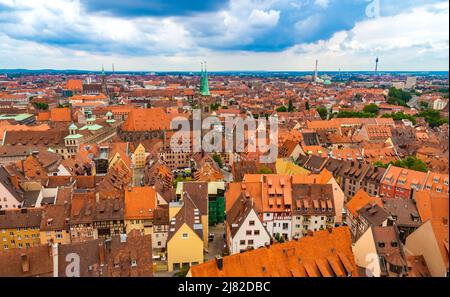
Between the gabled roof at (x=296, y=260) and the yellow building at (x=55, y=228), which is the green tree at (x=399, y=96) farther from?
the yellow building at (x=55, y=228)

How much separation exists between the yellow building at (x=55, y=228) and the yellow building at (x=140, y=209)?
2.78m

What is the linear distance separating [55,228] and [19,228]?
1866mm

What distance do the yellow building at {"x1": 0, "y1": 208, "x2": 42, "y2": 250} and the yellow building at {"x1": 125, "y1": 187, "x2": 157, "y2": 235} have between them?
423cm

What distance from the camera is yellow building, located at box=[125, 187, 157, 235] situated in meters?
17.2

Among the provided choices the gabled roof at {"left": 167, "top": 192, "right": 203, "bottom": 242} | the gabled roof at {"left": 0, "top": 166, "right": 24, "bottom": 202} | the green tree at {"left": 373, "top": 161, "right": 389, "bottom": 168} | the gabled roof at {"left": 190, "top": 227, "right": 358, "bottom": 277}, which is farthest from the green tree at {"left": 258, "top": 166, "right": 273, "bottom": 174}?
the gabled roof at {"left": 0, "top": 166, "right": 24, "bottom": 202}


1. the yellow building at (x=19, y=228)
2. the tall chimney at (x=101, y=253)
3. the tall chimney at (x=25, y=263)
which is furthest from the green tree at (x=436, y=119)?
the yellow building at (x=19, y=228)

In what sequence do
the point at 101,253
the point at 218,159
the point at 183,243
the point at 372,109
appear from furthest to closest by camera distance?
the point at 372,109
the point at 218,159
the point at 183,243
the point at 101,253

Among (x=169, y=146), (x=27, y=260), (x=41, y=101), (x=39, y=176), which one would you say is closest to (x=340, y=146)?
(x=169, y=146)

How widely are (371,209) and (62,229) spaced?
48.5 feet

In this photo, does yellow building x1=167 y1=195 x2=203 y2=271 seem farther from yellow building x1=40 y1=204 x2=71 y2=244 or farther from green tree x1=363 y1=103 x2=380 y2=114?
green tree x1=363 y1=103 x2=380 y2=114

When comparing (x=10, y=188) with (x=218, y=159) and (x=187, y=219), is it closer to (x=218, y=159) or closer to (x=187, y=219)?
(x=187, y=219)

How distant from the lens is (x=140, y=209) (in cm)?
1739

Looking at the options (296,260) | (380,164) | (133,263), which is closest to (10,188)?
(133,263)

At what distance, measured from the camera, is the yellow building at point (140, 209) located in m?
17.2
